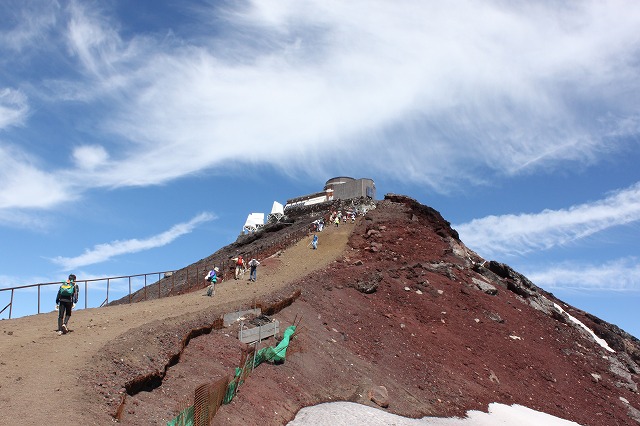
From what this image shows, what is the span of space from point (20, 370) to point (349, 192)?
47.6 metres

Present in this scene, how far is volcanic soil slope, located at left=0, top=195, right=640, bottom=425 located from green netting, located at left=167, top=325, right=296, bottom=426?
0.28 metres

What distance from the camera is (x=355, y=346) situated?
22688mm

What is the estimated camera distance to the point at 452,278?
111 feet

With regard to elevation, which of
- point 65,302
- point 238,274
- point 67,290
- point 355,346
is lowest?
point 355,346

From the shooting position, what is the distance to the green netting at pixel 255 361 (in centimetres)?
998

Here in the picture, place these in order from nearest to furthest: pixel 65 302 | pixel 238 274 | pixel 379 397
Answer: pixel 65 302
pixel 379 397
pixel 238 274

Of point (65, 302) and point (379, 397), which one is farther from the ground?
point (65, 302)

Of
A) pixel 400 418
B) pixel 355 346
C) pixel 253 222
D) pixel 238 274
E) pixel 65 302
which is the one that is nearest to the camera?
Answer: pixel 65 302

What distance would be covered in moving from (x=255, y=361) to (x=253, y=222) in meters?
43.0

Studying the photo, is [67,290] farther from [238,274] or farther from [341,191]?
[341,191]

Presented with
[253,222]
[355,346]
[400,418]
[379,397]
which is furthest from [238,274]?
[253,222]

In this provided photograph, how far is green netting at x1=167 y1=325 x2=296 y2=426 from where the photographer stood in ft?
32.8

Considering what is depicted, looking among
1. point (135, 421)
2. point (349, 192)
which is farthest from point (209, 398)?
point (349, 192)

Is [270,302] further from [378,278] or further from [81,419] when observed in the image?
[81,419]
